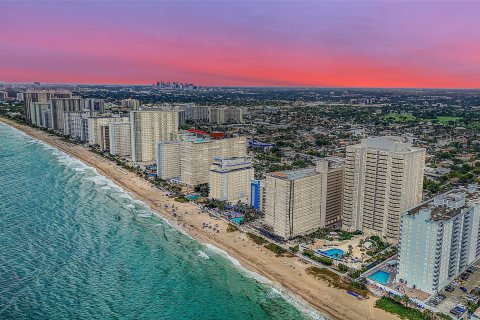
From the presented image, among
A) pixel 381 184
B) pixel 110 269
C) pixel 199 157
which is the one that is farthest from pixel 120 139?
pixel 381 184

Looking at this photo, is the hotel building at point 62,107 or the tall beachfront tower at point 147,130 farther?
the hotel building at point 62,107

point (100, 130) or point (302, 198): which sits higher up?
point (100, 130)

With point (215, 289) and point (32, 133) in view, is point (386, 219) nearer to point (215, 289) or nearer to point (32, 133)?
point (215, 289)

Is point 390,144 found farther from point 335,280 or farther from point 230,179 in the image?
point 230,179

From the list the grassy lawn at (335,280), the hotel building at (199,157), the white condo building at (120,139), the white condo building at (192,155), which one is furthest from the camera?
the white condo building at (120,139)

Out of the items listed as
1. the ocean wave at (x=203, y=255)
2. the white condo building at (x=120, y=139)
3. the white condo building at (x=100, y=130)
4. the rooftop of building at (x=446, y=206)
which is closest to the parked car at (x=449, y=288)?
the rooftop of building at (x=446, y=206)

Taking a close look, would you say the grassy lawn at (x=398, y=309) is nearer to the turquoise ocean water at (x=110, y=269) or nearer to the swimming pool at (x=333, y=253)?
the turquoise ocean water at (x=110, y=269)
